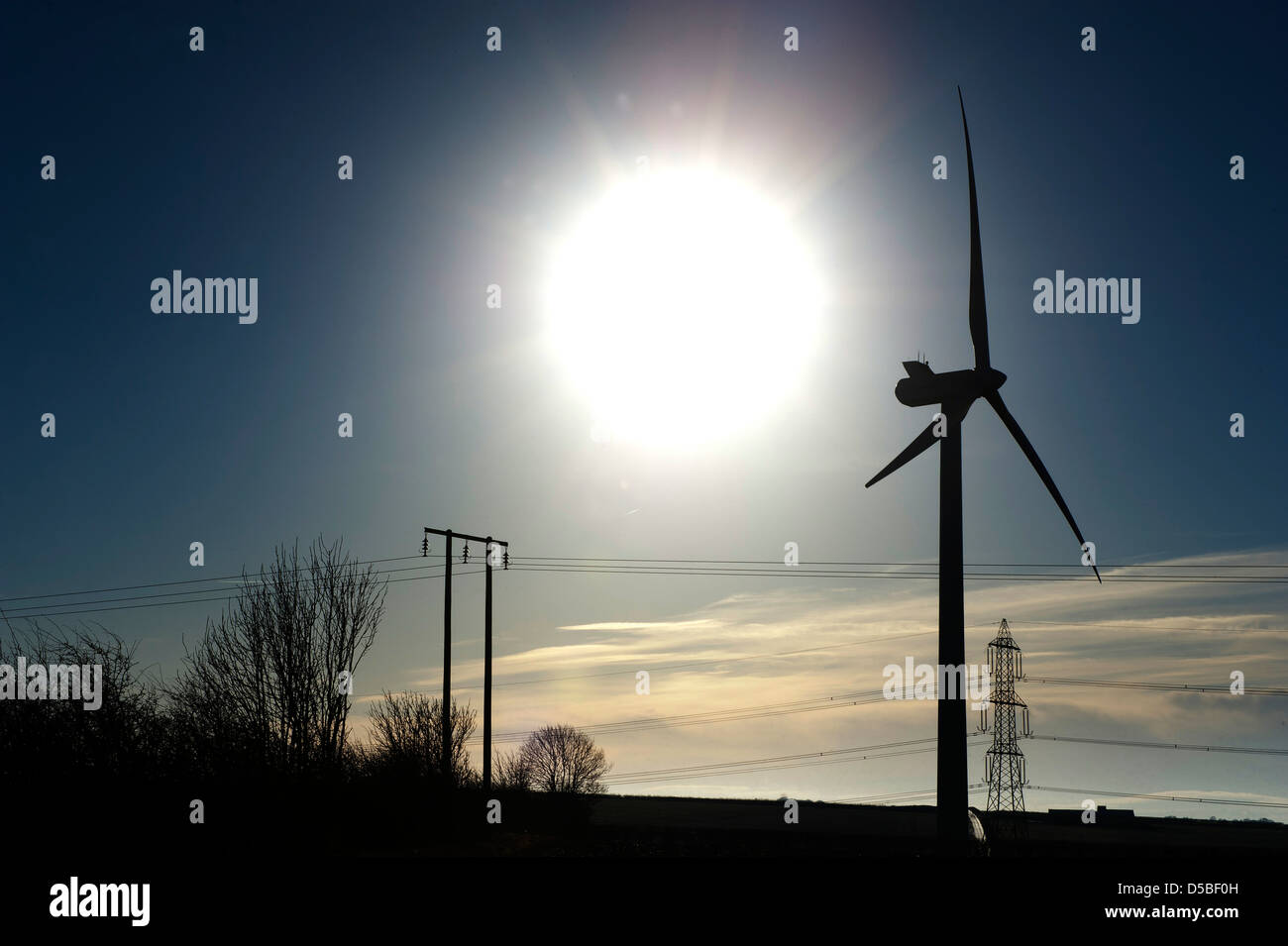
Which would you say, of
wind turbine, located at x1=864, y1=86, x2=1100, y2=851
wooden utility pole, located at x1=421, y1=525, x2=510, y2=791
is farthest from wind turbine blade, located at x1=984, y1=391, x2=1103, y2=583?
wooden utility pole, located at x1=421, y1=525, x2=510, y2=791

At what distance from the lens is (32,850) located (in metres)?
31.8

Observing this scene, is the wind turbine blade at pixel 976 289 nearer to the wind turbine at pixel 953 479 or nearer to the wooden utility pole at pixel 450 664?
the wind turbine at pixel 953 479

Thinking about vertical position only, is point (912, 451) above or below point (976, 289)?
below

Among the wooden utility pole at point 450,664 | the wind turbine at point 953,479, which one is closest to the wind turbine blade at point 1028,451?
the wind turbine at point 953,479

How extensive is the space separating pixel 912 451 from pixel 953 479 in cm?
490

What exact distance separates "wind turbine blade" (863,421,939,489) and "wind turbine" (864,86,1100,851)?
37 mm

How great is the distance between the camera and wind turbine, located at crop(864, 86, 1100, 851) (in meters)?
30.2

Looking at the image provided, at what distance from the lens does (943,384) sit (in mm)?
35969

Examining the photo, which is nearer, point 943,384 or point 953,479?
point 953,479

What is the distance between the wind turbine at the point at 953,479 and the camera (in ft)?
99.1

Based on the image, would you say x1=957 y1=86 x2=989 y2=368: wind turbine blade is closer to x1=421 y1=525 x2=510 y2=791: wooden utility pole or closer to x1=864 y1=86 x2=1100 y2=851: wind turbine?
x1=864 y1=86 x2=1100 y2=851: wind turbine
